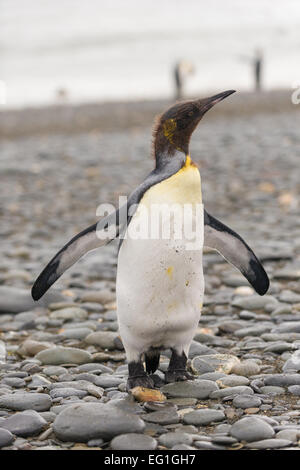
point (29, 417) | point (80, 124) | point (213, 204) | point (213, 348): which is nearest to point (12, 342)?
point (213, 348)

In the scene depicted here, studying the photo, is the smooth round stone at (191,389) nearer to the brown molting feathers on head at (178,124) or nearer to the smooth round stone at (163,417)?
the smooth round stone at (163,417)

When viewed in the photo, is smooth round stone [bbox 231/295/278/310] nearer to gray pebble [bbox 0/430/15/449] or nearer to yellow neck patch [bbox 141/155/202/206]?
yellow neck patch [bbox 141/155/202/206]

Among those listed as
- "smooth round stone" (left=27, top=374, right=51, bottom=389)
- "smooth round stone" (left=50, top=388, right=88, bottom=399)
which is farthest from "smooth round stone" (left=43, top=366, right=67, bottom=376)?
"smooth round stone" (left=50, top=388, right=88, bottom=399)

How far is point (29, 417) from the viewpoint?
313 centimetres

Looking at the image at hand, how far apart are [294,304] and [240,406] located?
1896 mm

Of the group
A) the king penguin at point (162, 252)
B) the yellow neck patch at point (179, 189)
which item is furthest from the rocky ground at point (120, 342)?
the yellow neck patch at point (179, 189)

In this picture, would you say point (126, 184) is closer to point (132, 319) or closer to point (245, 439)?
point (132, 319)

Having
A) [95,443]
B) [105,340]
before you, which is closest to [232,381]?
[95,443]

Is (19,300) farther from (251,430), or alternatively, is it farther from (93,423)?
(251,430)

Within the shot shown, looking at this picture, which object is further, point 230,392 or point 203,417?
point 230,392

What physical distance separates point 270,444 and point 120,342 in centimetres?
169

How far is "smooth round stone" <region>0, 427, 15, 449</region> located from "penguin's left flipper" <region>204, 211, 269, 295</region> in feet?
4.75

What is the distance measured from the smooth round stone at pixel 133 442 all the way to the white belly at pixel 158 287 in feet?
2.26

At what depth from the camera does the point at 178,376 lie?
3.64 meters
